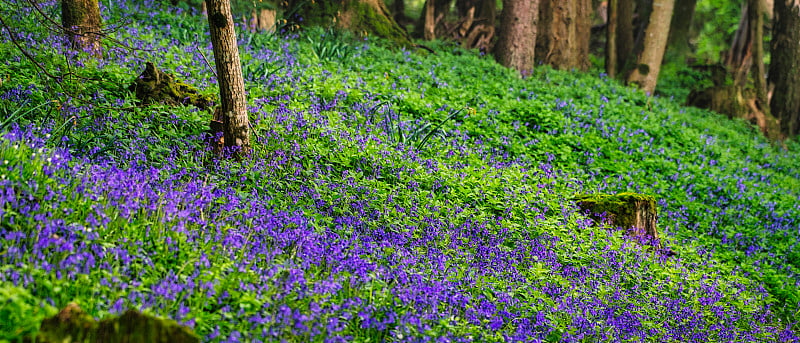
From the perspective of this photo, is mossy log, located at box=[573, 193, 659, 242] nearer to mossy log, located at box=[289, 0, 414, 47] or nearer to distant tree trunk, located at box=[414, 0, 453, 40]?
mossy log, located at box=[289, 0, 414, 47]

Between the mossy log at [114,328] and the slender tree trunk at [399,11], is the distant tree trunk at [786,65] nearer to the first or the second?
the slender tree trunk at [399,11]

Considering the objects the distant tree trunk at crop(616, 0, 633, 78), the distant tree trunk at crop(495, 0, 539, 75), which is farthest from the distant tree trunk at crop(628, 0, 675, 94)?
the distant tree trunk at crop(495, 0, 539, 75)

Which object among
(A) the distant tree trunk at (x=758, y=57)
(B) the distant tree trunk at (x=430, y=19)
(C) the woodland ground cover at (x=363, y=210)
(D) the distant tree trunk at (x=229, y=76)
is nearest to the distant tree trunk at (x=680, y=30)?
(A) the distant tree trunk at (x=758, y=57)

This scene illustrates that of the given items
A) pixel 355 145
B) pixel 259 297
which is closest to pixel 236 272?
pixel 259 297

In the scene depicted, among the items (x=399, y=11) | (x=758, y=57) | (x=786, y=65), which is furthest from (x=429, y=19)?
(x=786, y=65)

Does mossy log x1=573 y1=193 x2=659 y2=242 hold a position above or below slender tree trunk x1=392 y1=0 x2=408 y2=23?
below

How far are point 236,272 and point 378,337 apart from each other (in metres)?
0.94

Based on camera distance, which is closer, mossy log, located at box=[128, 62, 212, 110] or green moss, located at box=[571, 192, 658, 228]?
mossy log, located at box=[128, 62, 212, 110]

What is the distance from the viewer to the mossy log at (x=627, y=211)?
6.27m

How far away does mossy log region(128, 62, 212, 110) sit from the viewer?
19.2 feet

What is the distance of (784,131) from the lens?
14.6 m

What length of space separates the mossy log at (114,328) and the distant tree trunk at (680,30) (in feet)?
69.4

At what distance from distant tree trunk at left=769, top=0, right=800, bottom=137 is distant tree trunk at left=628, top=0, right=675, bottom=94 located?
3.09 meters

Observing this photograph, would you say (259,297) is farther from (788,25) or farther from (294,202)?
(788,25)
